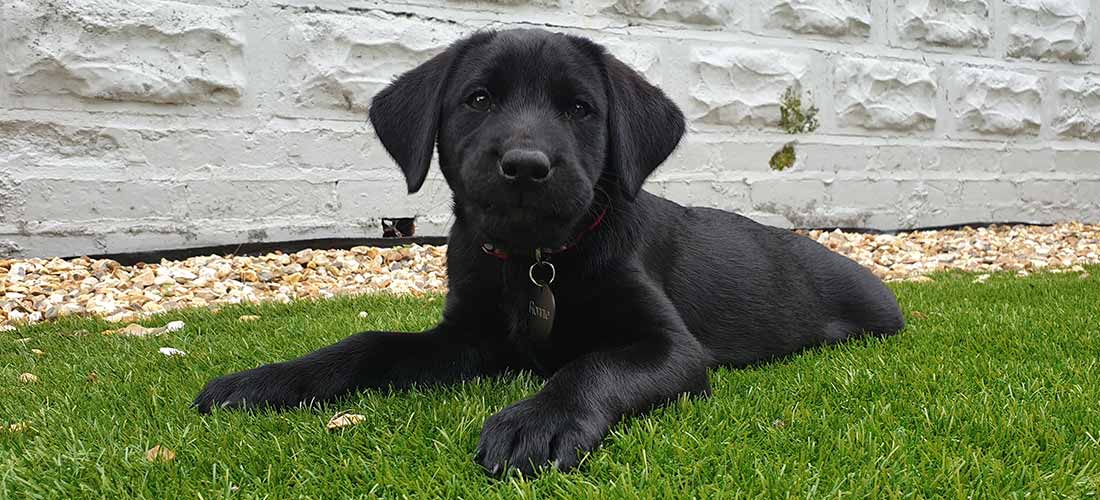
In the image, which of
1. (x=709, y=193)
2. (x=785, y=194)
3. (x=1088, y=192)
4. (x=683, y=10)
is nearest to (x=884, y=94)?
(x=785, y=194)

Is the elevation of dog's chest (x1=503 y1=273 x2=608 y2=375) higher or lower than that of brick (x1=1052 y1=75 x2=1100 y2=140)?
higher

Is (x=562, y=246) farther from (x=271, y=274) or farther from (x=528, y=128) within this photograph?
(x=271, y=274)

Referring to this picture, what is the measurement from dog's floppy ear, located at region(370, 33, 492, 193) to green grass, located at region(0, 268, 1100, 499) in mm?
634

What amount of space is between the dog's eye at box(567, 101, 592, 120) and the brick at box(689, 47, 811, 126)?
13.5 feet

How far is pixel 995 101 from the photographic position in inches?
289

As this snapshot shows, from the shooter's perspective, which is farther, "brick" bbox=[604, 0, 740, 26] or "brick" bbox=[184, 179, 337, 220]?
"brick" bbox=[604, 0, 740, 26]

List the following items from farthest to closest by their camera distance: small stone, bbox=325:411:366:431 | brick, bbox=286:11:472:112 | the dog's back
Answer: brick, bbox=286:11:472:112, the dog's back, small stone, bbox=325:411:366:431

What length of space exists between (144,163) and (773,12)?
446 cm

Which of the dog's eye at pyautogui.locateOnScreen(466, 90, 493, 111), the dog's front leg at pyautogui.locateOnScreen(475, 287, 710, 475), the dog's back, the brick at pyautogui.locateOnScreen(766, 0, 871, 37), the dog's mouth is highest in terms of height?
the dog's eye at pyautogui.locateOnScreen(466, 90, 493, 111)

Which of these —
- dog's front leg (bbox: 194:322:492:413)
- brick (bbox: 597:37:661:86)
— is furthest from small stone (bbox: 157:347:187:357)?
brick (bbox: 597:37:661:86)

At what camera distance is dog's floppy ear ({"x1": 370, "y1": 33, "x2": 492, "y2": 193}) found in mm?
2375

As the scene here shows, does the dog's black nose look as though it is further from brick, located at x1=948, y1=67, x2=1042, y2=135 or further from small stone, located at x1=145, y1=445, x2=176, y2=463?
brick, located at x1=948, y1=67, x2=1042, y2=135

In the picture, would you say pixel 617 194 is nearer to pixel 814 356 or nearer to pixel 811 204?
pixel 814 356

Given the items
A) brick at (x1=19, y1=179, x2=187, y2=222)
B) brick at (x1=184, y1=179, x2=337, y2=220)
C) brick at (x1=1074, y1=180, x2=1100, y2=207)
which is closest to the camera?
brick at (x1=19, y1=179, x2=187, y2=222)
